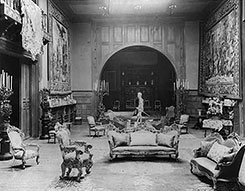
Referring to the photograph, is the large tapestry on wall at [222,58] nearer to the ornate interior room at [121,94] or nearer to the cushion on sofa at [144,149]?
the ornate interior room at [121,94]

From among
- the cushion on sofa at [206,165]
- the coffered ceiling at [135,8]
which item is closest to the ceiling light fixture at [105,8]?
the coffered ceiling at [135,8]

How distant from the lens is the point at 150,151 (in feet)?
25.4

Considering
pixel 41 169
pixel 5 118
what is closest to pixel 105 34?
pixel 5 118

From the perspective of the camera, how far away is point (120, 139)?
8047 millimetres

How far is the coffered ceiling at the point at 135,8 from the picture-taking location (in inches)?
575

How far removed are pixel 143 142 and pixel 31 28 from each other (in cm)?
459

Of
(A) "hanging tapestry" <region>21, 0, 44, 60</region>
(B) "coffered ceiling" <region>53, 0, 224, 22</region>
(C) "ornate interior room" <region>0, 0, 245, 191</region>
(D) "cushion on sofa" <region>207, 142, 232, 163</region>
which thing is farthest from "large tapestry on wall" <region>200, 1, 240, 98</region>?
(A) "hanging tapestry" <region>21, 0, 44, 60</region>

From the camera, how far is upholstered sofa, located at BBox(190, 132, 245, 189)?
5.32 metres

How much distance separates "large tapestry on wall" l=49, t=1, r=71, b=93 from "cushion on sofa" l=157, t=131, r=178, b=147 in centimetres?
635

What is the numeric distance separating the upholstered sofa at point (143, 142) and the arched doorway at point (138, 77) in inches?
552

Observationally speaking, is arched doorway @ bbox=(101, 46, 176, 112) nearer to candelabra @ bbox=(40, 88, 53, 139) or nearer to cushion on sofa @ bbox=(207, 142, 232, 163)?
candelabra @ bbox=(40, 88, 53, 139)

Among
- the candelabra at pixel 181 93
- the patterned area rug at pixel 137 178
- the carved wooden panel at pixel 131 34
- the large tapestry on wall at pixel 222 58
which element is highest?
the carved wooden panel at pixel 131 34

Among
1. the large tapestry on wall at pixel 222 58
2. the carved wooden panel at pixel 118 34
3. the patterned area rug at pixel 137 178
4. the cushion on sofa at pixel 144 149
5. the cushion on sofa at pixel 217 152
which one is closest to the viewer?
the patterned area rug at pixel 137 178

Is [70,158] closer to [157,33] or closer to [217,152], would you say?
[217,152]
